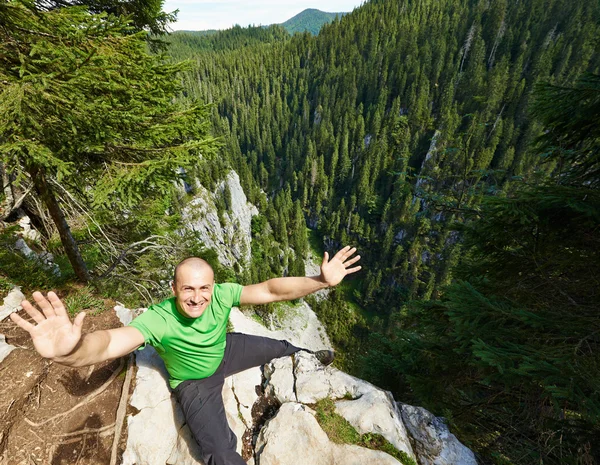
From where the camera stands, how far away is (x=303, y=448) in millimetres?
3131

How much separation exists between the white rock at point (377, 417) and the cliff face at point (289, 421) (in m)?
0.01

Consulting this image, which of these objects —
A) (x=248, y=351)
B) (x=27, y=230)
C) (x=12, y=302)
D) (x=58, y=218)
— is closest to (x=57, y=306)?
(x=248, y=351)

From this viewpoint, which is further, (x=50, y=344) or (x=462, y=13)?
(x=462, y=13)

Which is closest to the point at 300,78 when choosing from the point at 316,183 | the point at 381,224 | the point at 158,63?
the point at 316,183

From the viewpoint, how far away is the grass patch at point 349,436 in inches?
121

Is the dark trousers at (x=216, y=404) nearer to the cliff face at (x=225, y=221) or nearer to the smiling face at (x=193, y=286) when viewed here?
the smiling face at (x=193, y=286)

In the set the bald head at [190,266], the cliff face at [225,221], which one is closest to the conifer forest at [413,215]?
the bald head at [190,266]

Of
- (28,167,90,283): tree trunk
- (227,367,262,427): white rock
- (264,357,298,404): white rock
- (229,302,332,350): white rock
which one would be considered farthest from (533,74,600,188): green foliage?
(229,302,332,350): white rock

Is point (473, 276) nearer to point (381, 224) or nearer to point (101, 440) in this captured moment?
point (101, 440)

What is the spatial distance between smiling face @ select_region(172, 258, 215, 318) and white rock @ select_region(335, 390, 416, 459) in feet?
7.95

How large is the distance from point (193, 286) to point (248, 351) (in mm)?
1909

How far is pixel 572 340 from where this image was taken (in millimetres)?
3785

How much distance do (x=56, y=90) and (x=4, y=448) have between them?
433 cm

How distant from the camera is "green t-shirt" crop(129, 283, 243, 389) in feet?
9.71
